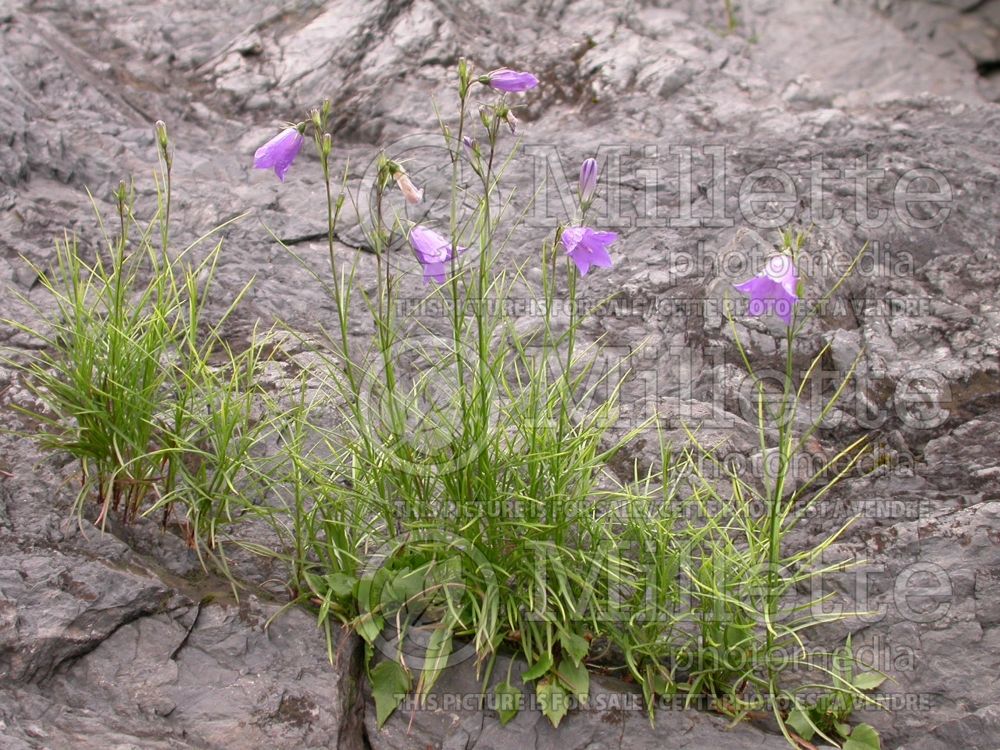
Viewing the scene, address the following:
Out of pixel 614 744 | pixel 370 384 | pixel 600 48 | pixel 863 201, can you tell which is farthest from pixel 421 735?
pixel 600 48

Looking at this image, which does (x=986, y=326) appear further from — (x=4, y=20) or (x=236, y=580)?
(x=4, y=20)

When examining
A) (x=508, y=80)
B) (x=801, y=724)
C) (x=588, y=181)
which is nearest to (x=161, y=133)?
(x=508, y=80)

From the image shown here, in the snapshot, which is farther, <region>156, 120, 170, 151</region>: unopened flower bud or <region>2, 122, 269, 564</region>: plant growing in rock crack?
<region>2, 122, 269, 564</region>: plant growing in rock crack

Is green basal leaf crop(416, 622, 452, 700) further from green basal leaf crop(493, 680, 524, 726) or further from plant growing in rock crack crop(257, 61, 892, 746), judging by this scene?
green basal leaf crop(493, 680, 524, 726)

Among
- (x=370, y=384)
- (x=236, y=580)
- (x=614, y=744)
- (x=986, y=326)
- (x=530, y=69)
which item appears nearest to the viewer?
(x=614, y=744)

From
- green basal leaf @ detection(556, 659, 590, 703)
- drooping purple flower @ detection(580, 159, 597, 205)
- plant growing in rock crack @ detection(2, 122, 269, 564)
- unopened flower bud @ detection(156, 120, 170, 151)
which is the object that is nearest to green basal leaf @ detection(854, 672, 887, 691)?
green basal leaf @ detection(556, 659, 590, 703)
